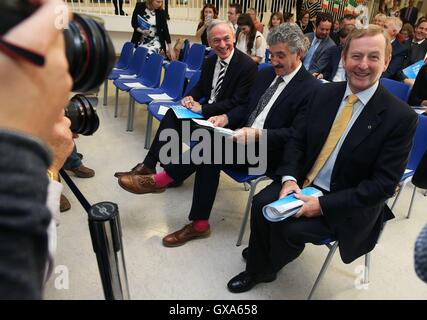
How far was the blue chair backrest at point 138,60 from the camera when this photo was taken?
4.08 meters

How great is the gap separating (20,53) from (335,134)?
144 centimetres

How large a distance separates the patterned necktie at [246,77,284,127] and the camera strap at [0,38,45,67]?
69.1 inches

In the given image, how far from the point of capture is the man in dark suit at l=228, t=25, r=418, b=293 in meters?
1.34

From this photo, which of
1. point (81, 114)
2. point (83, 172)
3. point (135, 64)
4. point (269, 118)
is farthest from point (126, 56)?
point (81, 114)

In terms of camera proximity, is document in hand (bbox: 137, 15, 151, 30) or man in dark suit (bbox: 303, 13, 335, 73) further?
document in hand (bbox: 137, 15, 151, 30)

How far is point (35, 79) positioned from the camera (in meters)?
0.32

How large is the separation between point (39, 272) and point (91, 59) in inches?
13.6

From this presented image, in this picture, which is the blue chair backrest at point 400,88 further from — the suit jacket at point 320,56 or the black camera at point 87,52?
the black camera at point 87,52

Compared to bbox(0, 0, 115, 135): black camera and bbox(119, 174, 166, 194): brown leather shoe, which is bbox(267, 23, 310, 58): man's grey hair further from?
bbox(0, 0, 115, 135): black camera

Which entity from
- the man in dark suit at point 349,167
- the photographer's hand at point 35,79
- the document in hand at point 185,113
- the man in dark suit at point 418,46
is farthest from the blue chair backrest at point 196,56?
the photographer's hand at point 35,79

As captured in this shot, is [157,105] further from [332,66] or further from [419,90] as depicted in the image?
[419,90]

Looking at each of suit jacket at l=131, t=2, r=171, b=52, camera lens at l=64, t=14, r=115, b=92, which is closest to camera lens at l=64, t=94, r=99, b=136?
camera lens at l=64, t=14, r=115, b=92

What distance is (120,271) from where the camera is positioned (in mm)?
1070
